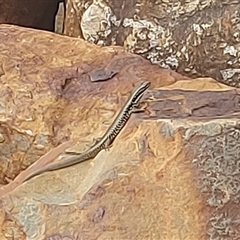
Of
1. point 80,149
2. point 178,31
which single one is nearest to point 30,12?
point 178,31

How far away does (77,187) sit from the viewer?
2.12 meters

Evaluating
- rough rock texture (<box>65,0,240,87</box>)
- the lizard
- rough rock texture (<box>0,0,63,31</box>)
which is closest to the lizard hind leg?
the lizard

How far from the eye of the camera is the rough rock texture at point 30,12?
3.80 metres

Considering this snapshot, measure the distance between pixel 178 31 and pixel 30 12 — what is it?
4.25 feet

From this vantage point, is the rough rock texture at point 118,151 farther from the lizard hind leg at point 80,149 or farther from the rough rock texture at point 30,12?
the rough rock texture at point 30,12

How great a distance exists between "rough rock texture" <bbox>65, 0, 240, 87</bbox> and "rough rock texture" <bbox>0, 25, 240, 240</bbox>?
30 centimetres

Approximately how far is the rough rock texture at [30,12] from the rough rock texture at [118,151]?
121cm

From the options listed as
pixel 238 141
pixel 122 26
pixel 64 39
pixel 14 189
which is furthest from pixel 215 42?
pixel 14 189

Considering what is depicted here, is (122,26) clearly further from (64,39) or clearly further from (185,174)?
(185,174)

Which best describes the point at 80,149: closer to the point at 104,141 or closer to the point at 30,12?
the point at 104,141

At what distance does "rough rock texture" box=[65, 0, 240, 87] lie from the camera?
283 cm

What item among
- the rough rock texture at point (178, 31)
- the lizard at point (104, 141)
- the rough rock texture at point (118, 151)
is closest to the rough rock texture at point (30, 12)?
the rough rock texture at point (178, 31)

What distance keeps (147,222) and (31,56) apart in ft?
3.38

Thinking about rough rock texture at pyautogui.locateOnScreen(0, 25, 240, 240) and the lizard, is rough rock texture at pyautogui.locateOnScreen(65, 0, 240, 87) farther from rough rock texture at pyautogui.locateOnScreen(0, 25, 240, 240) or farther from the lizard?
the lizard
